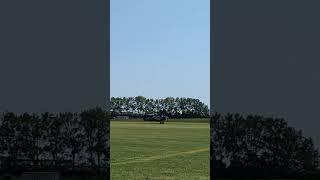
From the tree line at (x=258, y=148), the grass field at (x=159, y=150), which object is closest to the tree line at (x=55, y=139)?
the grass field at (x=159, y=150)

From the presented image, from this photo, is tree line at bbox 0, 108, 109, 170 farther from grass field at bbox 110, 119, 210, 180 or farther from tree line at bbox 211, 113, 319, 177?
tree line at bbox 211, 113, 319, 177

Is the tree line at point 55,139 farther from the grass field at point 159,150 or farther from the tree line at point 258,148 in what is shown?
the tree line at point 258,148

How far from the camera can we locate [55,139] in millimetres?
10562

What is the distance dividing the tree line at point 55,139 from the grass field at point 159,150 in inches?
52.4

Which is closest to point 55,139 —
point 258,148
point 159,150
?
point 258,148

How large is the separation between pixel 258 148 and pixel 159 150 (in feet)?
22.1

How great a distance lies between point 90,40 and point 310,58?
162 inches

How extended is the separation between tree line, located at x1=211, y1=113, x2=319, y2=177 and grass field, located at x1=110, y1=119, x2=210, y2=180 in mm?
1378

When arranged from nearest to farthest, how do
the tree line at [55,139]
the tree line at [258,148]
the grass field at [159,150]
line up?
the tree line at [258,148]
the tree line at [55,139]
the grass field at [159,150]

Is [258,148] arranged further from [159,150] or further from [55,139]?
[159,150]

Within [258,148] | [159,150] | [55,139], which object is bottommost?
[159,150]

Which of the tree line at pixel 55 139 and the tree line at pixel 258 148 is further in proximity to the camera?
the tree line at pixel 55 139

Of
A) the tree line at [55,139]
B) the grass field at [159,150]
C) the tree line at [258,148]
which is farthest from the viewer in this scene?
the grass field at [159,150]

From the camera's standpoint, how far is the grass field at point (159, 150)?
39.6 feet
